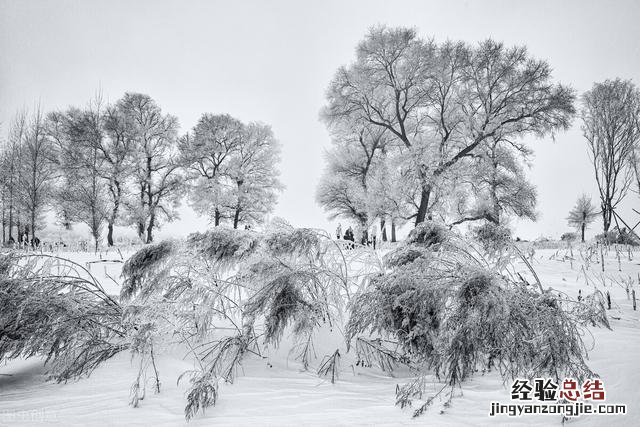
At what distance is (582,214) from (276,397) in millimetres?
48705

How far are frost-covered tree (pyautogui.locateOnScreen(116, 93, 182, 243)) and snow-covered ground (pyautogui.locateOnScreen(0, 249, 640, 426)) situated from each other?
873 inches

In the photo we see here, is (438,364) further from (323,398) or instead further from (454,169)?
(454,169)

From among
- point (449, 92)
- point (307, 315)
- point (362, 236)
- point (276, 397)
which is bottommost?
point (276, 397)

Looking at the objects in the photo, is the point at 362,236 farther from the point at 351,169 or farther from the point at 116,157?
the point at 116,157

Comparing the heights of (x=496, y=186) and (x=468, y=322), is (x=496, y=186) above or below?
above

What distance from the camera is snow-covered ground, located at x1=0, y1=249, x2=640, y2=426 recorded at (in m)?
2.33

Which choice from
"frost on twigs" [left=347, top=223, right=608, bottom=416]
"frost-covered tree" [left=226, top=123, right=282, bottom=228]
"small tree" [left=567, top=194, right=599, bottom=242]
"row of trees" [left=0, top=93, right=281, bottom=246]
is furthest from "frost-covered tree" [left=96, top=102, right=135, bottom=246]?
"small tree" [left=567, top=194, right=599, bottom=242]

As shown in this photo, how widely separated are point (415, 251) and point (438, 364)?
51.8 inches

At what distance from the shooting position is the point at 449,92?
16.8 meters

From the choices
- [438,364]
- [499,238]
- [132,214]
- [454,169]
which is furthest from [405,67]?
[132,214]

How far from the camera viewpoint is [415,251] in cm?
395

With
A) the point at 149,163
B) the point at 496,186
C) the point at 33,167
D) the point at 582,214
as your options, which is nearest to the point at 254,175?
the point at 149,163

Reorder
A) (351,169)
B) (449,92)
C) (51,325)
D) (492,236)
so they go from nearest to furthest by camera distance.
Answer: (51,325), (492,236), (449,92), (351,169)

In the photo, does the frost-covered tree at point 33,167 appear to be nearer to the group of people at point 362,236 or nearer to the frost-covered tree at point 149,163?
the frost-covered tree at point 149,163
